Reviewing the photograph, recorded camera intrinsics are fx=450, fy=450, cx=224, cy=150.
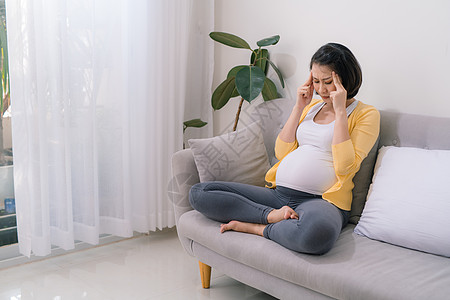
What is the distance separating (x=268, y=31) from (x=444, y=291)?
6.28 feet

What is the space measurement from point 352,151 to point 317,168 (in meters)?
0.17

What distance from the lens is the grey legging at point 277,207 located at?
1.62m

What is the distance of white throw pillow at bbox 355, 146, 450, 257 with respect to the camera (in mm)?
1643

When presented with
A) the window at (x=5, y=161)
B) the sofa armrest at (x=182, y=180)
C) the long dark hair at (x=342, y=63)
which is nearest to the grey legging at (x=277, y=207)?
the sofa armrest at (x=182, y=180)

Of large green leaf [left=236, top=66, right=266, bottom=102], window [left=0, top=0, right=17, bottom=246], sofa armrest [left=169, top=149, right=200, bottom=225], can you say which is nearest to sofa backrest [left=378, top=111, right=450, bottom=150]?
large green leaf [left=236, top=66, right=266, bottom=102]

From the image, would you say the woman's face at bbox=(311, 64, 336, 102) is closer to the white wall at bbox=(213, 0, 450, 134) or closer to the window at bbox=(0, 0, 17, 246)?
the white wall at bbox=(213, 0, 450, 134)

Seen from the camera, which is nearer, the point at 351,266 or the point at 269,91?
the point at 351,266

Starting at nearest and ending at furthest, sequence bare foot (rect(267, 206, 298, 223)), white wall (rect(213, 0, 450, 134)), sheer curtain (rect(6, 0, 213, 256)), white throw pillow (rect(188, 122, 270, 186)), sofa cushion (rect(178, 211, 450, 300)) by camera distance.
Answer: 1. sofa cushion (rect(178, 211, 450, 300))
2. bare foot (rect(267, 206, 298, 223))
3. white wall (rect(213, 0, 450, 134))
4. white throw pillow (rect(188, 122, 270, 186))
5. sheer curtain (rect(6, 0, 213, 256))

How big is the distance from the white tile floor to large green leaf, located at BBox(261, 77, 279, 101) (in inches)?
41.3

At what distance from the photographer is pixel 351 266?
1.53 meters

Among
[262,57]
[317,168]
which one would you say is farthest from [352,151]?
[262,57]

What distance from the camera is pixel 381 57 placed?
225cm

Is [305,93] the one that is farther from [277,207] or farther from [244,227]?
[244,227]

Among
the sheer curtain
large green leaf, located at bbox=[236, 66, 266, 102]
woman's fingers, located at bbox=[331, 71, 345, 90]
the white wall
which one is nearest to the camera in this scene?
woman's fingers, located at bbox=[331, 71, 345, 90]
